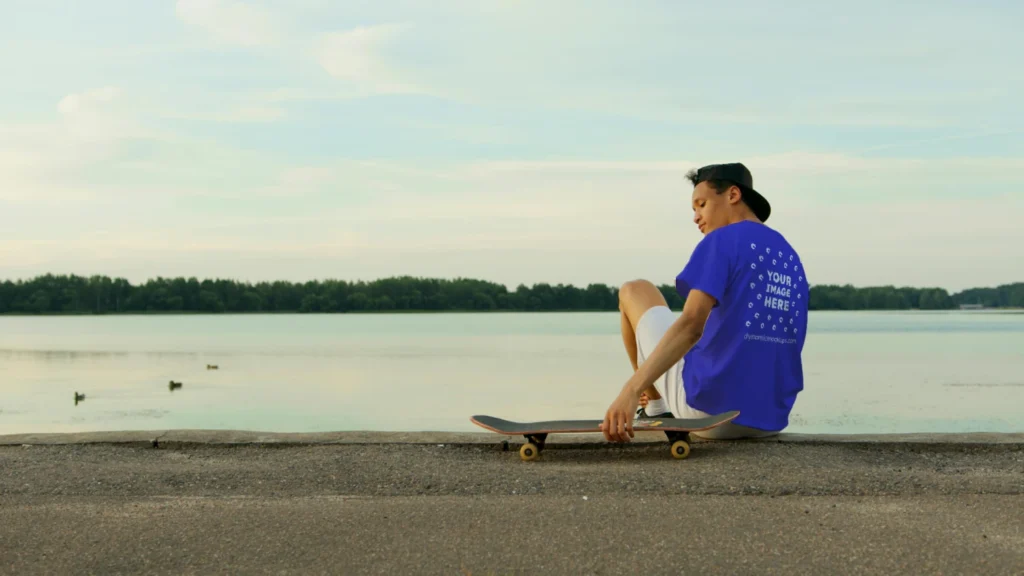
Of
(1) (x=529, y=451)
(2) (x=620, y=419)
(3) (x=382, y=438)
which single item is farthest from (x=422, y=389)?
(2) (x=620, y=419)

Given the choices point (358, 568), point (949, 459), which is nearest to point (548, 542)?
point (358, 568)

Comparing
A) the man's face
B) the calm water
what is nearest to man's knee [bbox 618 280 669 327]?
the man's face

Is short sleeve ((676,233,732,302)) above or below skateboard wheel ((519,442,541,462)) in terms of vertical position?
above

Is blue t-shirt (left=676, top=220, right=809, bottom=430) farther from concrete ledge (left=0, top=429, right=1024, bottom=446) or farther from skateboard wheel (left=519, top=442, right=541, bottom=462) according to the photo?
skateboard wheel (left=519, top=442, right=541, bottom=462)

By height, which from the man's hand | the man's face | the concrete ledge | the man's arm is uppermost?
the man's face

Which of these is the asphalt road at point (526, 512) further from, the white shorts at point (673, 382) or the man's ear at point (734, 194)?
the man's ear at point (734, 194)

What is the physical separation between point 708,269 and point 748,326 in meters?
0.43

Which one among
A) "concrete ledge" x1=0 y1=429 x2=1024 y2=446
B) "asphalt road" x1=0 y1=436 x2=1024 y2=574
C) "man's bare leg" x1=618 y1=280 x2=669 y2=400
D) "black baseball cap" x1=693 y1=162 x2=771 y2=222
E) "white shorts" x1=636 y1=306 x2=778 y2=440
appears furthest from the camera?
"man's bare leg" x1=618 y1=280 x2=669 y2=400

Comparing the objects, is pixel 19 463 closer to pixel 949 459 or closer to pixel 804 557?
pixel 804 557

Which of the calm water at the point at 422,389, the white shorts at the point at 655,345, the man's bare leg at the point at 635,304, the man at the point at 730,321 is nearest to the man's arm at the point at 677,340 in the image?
the man at the point at 730,321

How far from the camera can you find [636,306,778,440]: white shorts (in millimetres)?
5406

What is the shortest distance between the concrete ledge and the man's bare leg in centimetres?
50

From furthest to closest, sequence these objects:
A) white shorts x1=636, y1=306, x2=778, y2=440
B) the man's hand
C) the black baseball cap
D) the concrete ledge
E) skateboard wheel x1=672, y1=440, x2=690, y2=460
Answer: the concrete ledge, the black baseball cap, white shorts x1=636, y1=306, x2=778, y2=440, skateboard wheel x1=672, y1=440, x2=690, y2=460, the man's hand

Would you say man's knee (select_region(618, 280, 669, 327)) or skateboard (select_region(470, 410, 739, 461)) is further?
A: man's knee (select_region(618, 280, 669, 327))
